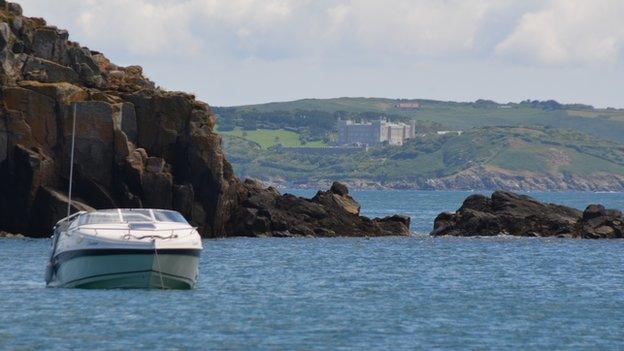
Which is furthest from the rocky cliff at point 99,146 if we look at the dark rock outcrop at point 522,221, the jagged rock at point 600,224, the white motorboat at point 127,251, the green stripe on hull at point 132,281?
the green stripe on hull at point 132,281

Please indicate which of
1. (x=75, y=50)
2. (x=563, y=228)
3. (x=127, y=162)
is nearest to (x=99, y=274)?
(x=127, y=162)

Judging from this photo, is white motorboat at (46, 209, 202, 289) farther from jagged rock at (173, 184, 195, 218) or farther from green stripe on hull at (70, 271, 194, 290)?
jagged rock at (173, 184, 195, 218)

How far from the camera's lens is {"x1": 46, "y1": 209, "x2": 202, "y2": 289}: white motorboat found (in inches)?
2424

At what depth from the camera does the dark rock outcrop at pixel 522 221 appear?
122 m

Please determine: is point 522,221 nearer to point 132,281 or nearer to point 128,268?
point 132,281

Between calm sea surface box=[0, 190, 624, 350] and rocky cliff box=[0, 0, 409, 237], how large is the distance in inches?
185

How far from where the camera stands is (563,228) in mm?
121875

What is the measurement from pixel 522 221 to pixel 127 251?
6565 centimetres

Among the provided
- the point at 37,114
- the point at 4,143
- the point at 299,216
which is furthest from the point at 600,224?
the point at 4,143

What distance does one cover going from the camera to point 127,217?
64375 mm

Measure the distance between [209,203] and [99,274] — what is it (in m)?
42.9

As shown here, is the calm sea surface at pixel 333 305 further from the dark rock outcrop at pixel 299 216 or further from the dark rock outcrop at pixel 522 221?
the dark rock outcrop at pixel 522 221

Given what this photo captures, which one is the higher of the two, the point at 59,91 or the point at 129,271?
the point at 59,91

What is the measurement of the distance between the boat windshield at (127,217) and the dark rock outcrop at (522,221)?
2350 inches
